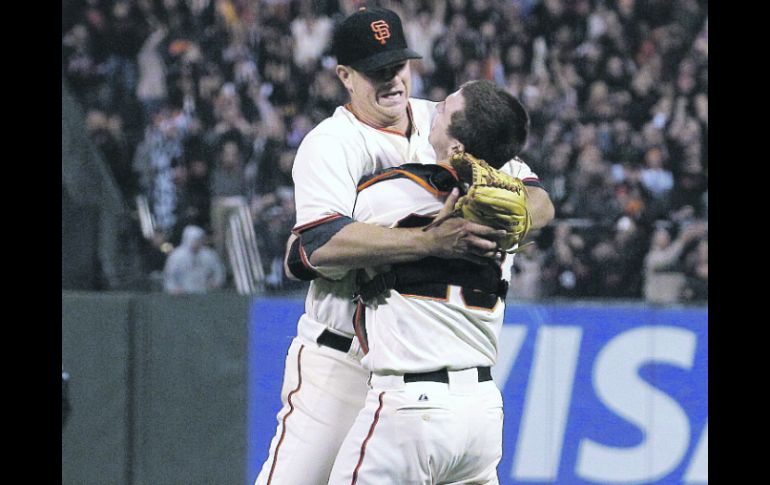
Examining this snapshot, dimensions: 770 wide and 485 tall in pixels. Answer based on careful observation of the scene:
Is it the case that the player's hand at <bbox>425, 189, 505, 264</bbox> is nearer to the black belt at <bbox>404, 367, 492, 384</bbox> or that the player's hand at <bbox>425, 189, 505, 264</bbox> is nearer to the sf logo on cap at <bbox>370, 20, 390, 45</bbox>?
the black belt at <bbox>404, 367, 492, 384</bbox>

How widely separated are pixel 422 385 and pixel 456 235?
0.45 metres

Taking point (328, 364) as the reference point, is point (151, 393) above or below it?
below

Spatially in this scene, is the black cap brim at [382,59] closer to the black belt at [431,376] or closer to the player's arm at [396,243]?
the player's arm at [396,243]

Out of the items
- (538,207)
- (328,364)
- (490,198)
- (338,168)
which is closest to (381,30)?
(338,168)

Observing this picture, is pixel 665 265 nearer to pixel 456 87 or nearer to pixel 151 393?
pixel 456 87

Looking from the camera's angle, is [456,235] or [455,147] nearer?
[456,235]

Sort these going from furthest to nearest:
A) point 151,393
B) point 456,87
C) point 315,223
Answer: point 456,87 < point 151,393 < point 315,223

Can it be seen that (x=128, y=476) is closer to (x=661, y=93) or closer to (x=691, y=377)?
(x=691, y=377)

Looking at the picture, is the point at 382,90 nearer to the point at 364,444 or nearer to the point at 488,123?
the point at 488,123

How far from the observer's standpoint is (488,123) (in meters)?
3.22

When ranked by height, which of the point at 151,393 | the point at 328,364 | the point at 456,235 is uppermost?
the point at 456,235

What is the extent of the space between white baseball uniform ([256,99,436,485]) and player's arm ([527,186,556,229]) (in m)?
0.38

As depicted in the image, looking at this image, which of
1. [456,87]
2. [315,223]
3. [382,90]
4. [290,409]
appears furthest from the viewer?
[456,87]

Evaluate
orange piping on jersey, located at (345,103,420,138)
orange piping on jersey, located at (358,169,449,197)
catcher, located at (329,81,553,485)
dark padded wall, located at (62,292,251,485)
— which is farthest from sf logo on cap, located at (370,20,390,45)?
dark padded wall, located at (62,292,251,485)
